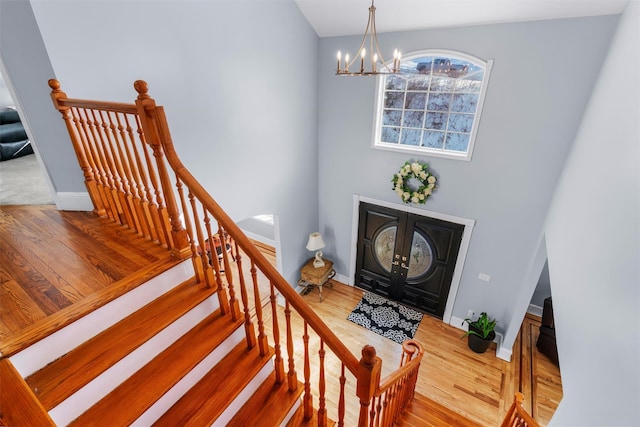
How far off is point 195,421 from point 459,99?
4571 mm

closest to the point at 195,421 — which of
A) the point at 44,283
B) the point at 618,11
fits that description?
the point at 44,283

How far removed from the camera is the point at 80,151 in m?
2.39

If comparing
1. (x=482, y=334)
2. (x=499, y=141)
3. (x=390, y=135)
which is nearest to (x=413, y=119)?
(x=390, y=135)

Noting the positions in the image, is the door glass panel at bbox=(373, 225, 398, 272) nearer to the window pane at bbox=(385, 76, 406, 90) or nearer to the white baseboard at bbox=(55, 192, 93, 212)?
the window pane at bbox=(385, 76, 406, 90)

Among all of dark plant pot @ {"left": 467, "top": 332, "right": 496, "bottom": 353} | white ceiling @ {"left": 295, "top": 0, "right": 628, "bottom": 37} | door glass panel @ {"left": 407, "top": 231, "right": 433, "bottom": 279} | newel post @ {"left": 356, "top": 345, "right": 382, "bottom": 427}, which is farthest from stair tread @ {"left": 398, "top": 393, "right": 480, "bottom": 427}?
white ceiling @ {"left": 295, "top": 0, "right": 628, "bottom": 37}

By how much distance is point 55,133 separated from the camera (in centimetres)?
254

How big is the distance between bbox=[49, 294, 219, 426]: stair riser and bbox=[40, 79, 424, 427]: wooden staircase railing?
0.17 m

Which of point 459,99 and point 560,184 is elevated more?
point 459,99

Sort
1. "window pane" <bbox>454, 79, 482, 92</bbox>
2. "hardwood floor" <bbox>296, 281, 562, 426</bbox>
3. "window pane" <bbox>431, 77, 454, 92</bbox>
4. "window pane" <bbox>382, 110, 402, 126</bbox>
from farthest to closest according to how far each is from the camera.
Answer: "window pane" <bbox>382, 110, 402, 126</bbox> < "window pane" <bbox>431, 77, 454, 92</bbox> < "window pane" <bbox>454, 79, 482, 92</bbox> < "hardwood floor" <bbox>296, 281, 562, 426</bbox>

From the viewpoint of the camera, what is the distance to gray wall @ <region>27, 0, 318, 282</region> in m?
2.48

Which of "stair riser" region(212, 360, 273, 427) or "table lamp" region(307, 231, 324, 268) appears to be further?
"table lamp" region(307, 231, 324, 268)

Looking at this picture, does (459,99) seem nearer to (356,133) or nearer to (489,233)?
(356,133)

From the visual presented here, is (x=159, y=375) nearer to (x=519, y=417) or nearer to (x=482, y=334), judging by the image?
(x=519, y=417)

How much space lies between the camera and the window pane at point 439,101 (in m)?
4.36
